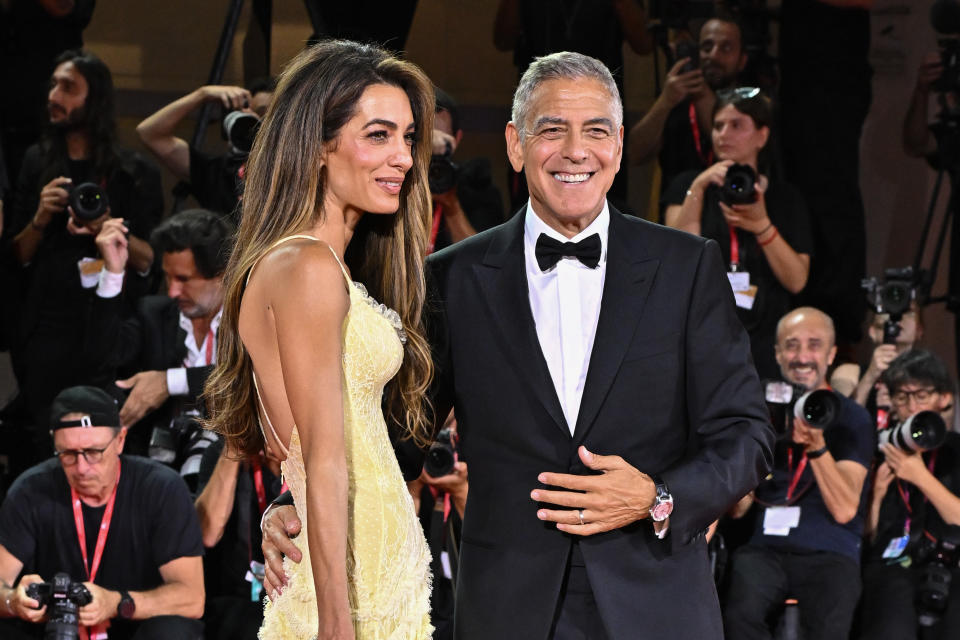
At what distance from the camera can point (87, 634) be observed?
374 centimetres

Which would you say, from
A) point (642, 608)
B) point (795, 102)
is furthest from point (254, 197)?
point (795, 102)

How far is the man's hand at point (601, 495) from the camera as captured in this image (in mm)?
1876

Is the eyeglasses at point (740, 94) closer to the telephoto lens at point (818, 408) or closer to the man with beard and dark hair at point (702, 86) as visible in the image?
the man with beard and dark hair at point (702, 86)

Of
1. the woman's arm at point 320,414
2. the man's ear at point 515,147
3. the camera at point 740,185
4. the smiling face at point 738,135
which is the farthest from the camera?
the smiling face at point 738,135

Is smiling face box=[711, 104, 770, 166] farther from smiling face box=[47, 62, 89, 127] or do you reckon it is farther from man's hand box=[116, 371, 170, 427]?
smiling face box=[47, 62, 89, 127]

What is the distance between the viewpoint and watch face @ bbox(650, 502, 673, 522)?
1.90 meters

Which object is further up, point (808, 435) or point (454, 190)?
point (454, 190)

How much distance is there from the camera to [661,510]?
6.25 ft

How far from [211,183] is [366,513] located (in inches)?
125

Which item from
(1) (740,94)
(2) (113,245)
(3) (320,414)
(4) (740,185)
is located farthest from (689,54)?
(3) (320,414)

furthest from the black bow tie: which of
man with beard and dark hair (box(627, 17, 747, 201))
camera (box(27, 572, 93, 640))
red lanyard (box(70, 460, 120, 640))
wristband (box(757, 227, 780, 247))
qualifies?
man with beard and dark hair (box(627, 17, 747, 201))

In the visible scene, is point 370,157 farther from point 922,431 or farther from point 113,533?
point 922,431

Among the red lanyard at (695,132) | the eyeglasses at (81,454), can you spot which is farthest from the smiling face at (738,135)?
the eyeglasses at (81,454)

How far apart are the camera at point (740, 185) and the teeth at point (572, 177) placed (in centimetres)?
246
